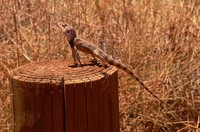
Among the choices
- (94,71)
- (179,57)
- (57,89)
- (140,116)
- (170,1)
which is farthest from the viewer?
(170,1)

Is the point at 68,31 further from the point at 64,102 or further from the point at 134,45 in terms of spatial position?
the point at 134,45

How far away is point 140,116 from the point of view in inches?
137

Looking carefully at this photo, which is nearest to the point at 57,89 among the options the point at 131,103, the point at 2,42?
the point at 131,103

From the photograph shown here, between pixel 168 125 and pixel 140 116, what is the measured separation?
28 cm

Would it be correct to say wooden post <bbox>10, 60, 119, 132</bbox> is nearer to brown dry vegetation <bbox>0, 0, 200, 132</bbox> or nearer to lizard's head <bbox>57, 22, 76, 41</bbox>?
lizard's head <bbox>57, 22, 76, 41</bbox>

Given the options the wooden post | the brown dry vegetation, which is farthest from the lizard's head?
the brown dry vegetation

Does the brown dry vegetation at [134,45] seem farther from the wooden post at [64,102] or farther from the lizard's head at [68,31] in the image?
the wooden post at [64,102]

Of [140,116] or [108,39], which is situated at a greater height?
[108,39]

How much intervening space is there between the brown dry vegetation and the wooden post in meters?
1.53

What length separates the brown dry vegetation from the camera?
3490 mm

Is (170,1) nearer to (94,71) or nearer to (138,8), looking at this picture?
(138,8)

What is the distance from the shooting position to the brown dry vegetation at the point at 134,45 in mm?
3490

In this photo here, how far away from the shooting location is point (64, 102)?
5.63 ft

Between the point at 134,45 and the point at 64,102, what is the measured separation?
76.9 inches
